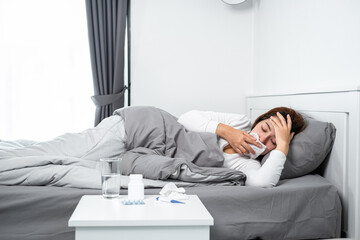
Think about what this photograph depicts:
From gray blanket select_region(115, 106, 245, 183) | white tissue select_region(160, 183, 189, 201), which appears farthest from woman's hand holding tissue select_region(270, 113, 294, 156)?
white tissue select_region(160, 183, 189, 201)

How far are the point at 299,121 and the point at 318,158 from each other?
0.68 feet

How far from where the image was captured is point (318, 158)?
5.86 feet

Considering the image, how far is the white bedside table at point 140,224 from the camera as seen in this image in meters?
1.09

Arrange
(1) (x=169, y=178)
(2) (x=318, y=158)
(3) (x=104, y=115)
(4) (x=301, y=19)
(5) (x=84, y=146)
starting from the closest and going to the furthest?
(1) (x=169, y=178), (2) (x=318, y=158), (5) (x=84, y=146), (4) (x=301, y=19), (3) (x=104, y=115)

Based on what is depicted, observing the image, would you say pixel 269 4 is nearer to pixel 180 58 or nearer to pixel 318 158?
pixel 180 58

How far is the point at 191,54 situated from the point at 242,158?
1.52 meters

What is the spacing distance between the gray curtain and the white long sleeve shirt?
112 centimetres

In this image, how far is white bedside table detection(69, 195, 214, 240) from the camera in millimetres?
1086

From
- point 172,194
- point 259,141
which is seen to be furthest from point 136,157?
point 259,141

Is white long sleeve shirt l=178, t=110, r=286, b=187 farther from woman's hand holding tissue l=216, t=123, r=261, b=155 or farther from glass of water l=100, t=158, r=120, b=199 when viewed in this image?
glass of water l=100, t=158, r=120, b=199

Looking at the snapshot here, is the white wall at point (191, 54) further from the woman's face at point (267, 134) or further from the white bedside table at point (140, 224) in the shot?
the white bedside table at point (140, 224)

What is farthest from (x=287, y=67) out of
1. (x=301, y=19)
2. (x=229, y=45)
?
(x=229, y=45)

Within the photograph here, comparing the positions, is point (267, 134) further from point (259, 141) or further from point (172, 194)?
point (172, 194)

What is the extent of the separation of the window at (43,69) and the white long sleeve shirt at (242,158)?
4.50ft
